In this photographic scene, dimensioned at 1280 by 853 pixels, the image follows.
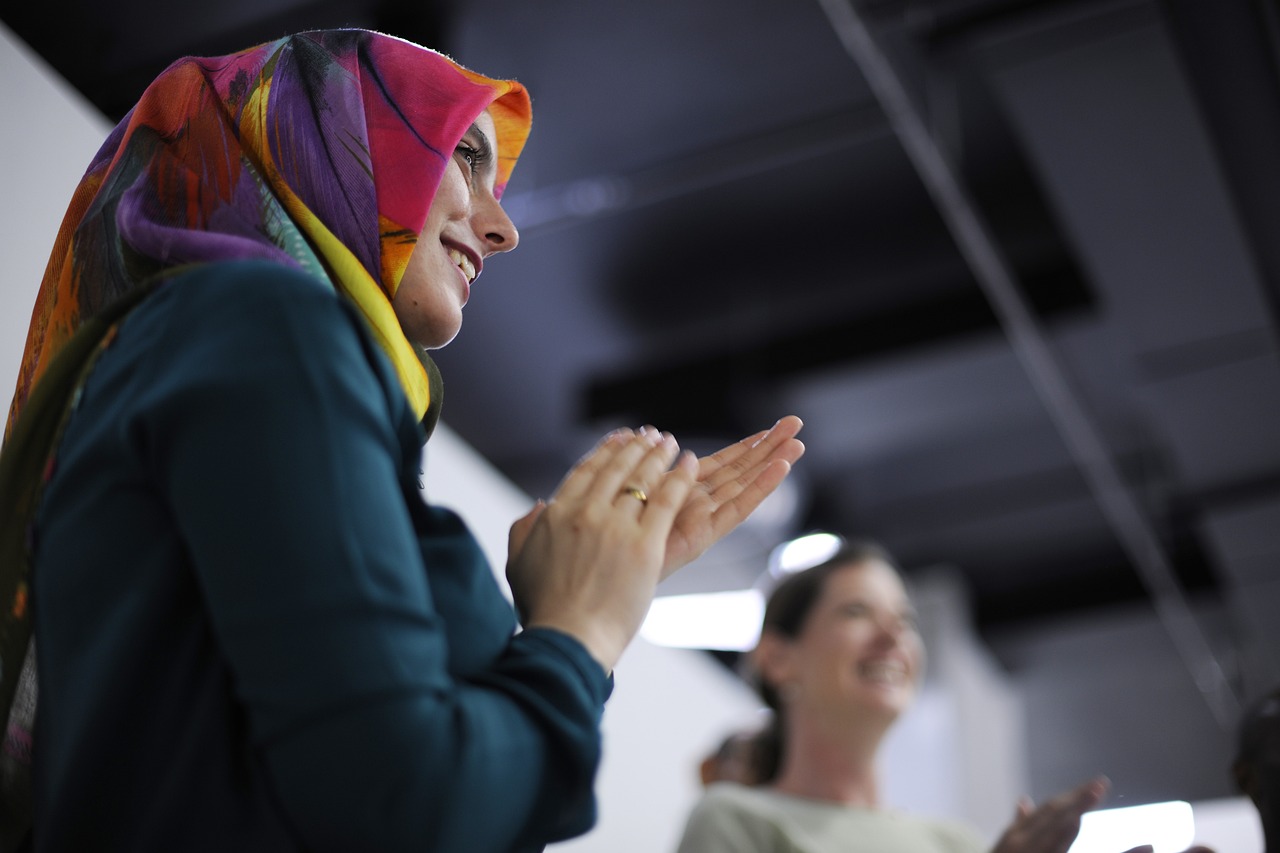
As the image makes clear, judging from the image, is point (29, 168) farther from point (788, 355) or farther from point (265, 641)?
point (788, 355)

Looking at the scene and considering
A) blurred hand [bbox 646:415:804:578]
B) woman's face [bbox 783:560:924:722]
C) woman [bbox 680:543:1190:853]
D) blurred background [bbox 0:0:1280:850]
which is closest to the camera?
blurred hand [bbox 646:415:804:578]

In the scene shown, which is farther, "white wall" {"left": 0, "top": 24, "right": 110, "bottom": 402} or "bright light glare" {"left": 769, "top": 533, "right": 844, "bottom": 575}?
"bright light glare" {"left": 769, "top": 533, "right": 844, "bottom": 575}

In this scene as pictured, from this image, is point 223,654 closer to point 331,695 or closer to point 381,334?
A: point 331,695

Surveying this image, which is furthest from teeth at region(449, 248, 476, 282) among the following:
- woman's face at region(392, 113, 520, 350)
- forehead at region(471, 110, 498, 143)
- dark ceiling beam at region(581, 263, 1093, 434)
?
dark ceiling beam at region(581, 263, 1093, 434)

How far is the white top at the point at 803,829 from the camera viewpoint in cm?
172

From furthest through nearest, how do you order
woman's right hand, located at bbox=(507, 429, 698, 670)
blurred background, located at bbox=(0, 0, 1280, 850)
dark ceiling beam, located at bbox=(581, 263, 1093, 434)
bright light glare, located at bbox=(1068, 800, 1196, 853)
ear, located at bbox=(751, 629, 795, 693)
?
dark ceiling beam, located at bbox=(581, 263, 1093, 434)
blurred background, located at bbox=(0, 0, 1280, 850)
ear, located at bbox=(751, 629, 795, 693)
bright light glare, located at bbox=(1068, 800, 1196, 853)
woman's right hand, located at bbox=(507, 429, 698, 670)

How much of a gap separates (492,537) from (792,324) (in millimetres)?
1451

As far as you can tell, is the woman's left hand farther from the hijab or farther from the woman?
the woman

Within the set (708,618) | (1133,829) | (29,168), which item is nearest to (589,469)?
(1133,829)

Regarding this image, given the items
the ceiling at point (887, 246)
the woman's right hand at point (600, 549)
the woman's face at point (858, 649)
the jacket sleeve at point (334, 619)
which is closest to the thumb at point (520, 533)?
the woman's right hand at point (600, 549)

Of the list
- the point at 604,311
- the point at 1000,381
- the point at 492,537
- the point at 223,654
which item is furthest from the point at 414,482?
the point at 1000,381

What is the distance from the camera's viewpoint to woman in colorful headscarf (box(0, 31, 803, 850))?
652mm

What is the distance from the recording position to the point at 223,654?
2.25 ft

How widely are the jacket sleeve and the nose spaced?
1.04 feet
